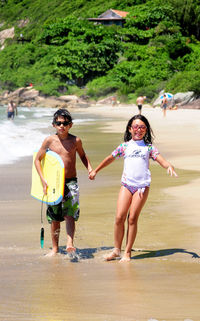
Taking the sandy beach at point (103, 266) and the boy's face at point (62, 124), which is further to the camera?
the boy's face at point (62, 124)

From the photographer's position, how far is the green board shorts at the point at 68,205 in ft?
17.9

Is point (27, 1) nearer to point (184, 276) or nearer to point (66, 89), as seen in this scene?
point (66, 89)

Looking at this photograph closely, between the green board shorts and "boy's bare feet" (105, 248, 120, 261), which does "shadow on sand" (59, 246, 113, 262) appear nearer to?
"boy's bare feet" (105, 248, 120, 261)

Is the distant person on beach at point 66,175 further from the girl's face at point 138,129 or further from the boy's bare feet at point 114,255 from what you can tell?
the girl's face at point 138,129

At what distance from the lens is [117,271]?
479cm

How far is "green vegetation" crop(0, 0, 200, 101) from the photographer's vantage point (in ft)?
197

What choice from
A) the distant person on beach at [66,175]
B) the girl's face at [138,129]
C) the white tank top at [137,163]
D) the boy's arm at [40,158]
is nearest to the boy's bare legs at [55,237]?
the distant person on beach at [66,175]

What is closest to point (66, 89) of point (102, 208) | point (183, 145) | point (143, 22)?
point (143, 22)

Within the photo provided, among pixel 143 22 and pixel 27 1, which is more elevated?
pixel 27 1

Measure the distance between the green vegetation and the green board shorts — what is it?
44101mm

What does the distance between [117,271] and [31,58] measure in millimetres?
79168

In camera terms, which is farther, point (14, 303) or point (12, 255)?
point (12, 255)

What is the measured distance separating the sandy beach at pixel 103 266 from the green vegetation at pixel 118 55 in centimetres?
4215

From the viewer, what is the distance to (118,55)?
6794 cm
